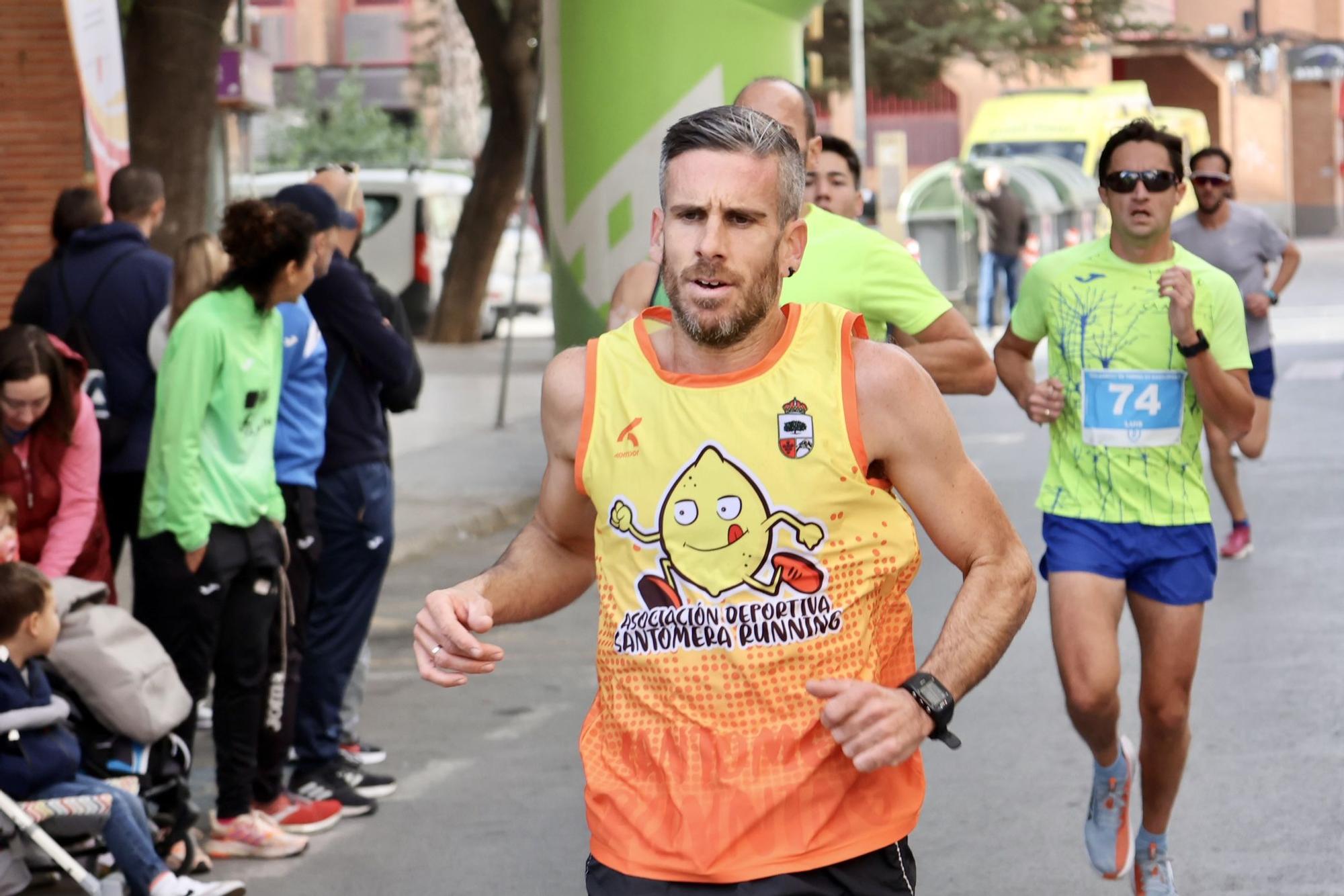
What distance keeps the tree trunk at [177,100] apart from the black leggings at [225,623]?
251 inches

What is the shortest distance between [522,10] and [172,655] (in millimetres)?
19465

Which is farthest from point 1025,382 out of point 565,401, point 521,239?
point 521,239

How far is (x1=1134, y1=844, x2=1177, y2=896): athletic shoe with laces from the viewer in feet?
18.1

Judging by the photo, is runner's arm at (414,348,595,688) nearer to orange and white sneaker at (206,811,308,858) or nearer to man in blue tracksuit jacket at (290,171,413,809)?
orange and white sneaker at (206,811,308,858)

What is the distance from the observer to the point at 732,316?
10.4 ft

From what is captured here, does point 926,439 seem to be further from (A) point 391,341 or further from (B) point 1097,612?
(A) point 391,341

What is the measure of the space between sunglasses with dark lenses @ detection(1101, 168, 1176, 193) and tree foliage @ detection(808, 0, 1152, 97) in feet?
84.7

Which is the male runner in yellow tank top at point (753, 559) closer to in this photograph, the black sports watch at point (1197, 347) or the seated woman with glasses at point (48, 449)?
the black sports watch at point (1197, 347)

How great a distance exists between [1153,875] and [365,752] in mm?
3021

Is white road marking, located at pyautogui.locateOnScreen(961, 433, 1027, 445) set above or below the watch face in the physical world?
below

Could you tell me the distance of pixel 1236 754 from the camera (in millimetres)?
7195

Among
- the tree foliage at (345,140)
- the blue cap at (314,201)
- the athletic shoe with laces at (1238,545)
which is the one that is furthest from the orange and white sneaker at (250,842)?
the tree foliage at (345,140)

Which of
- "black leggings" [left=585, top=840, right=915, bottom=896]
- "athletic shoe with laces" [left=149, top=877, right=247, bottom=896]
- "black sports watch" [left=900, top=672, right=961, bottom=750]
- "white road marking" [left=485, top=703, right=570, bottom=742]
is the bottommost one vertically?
"white road marking" [left=485, top=703, right=570, bottom=742]

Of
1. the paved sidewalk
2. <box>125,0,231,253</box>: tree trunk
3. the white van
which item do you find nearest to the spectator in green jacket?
the paved sidewalk
